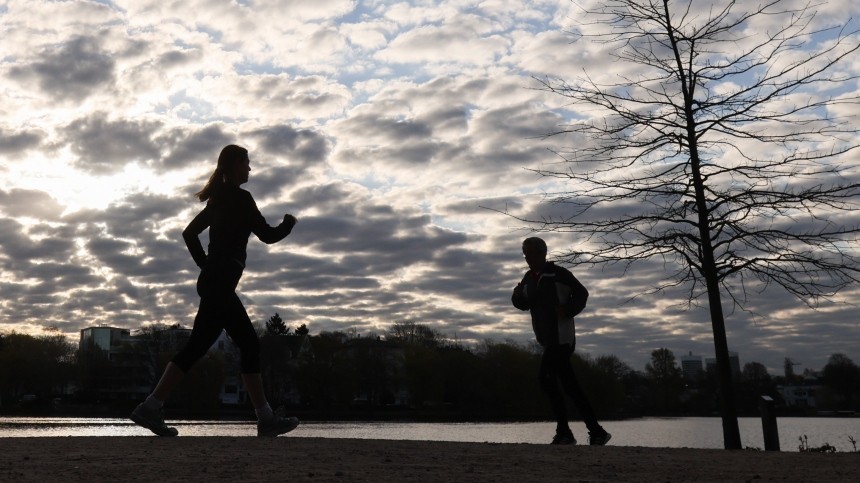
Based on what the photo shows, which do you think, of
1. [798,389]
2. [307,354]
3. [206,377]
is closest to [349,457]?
[206,377]

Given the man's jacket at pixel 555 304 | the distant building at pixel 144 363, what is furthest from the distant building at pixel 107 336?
the man's jacket at pixel 555 304

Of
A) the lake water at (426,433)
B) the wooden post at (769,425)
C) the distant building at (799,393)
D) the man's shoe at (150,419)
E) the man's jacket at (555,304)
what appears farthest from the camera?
the distant building at (799,393)

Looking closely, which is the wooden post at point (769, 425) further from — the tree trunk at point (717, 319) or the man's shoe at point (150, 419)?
the man's shoe at point (150, 419)

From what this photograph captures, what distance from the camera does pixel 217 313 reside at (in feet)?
20.8

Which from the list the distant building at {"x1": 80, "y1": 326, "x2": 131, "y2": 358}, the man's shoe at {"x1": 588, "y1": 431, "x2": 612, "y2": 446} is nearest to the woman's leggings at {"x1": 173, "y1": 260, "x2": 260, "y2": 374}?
the man's shoe at {"x1": 588, "y1": 431, "x2": 612, "y2": 446}

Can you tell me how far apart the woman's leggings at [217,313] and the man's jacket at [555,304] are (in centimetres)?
264

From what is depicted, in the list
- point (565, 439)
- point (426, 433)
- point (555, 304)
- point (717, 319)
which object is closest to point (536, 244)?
point (555, 304)

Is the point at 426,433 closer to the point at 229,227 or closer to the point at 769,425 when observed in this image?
the point at 769,425

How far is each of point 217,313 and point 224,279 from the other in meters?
0.27

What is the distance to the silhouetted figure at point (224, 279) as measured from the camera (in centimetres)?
635

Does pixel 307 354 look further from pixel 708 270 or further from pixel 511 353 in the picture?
pixel 708 270

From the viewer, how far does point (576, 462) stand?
16.9 feet

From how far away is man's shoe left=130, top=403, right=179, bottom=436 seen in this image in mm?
6312

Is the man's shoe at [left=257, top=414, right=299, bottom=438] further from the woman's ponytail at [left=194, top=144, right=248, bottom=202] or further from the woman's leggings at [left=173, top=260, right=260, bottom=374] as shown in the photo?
the woman's ponytail at [left=194, top=144, right=248, bottom=202]
